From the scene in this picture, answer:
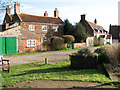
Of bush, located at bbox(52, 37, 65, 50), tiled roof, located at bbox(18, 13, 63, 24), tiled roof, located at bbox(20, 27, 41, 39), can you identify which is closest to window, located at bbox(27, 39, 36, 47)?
tiled roof, located at bbox(20, 27, 41, 39)

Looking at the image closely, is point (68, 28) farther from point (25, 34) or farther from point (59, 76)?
point (59, 76)

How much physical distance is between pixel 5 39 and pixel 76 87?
58.9 feet

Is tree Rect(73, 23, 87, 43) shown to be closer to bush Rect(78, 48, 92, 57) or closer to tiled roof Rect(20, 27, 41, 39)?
tiled roof Rect(20, 27, 41, 39)

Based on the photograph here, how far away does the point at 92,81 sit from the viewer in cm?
623

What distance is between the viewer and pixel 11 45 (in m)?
21.7

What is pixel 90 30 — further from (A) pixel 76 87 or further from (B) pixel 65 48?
(A) pixel 76 87

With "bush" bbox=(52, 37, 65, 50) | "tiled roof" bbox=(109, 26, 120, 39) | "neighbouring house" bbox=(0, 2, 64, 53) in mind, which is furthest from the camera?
"tiled roof" bbox=(109, 26, 120, 39)

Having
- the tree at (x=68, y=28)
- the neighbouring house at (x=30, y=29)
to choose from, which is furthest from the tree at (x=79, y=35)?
the neighbouring house at (x=30, y=29)

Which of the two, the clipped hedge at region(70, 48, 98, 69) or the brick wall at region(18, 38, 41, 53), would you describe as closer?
the clipped hedge at region(70, 48, 98, 69)

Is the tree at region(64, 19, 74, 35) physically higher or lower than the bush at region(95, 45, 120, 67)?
higher

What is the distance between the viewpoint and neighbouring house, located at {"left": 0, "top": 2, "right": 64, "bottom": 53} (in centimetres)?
2248

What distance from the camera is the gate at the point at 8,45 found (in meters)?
20.6

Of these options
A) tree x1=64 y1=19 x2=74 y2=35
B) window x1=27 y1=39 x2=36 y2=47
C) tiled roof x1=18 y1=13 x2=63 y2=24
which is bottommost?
window x1=27 y1=39 x2=36 y2=47

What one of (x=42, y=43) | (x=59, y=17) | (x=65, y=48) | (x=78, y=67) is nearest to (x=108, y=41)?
(x=59, y=17)
